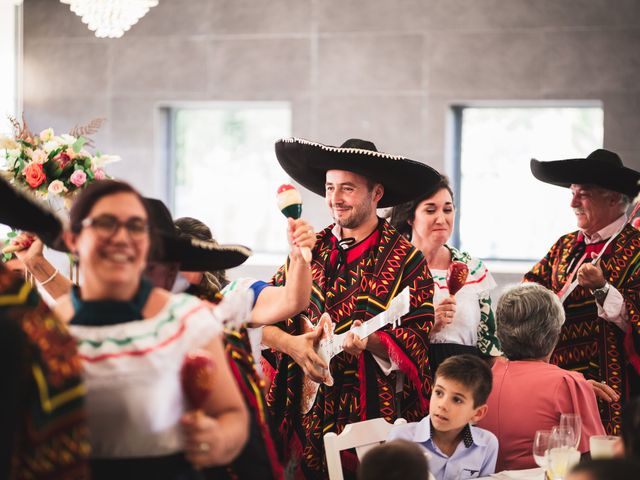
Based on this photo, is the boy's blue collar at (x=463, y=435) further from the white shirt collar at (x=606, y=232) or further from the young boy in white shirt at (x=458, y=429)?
the white shirt collar at (x=606, y=232)

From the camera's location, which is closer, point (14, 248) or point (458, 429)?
point (458, 429)

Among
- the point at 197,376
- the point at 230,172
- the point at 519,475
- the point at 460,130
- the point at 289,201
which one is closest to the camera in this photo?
the point at 197,376

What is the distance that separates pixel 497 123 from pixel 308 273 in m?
4.00

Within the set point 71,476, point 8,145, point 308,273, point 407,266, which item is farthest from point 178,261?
point 8,145

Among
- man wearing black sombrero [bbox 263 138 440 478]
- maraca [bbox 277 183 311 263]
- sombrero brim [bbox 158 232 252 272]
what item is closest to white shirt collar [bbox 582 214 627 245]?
man wearing black sombrero [bbox 263 138 440 478]

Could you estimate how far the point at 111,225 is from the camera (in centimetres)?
167

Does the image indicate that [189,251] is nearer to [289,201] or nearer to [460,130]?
[289,201]

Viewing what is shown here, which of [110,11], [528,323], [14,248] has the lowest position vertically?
[528,323]

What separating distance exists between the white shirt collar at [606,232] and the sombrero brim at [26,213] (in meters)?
2.95

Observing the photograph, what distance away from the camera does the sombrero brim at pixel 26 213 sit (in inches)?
68.7

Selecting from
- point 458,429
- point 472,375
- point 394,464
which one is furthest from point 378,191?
point 394,464

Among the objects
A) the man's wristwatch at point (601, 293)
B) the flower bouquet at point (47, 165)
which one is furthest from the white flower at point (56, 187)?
the man's wristwatch at point (601, 293)

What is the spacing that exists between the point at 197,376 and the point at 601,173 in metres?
3.08

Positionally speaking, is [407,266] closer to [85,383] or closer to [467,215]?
[85,383]
